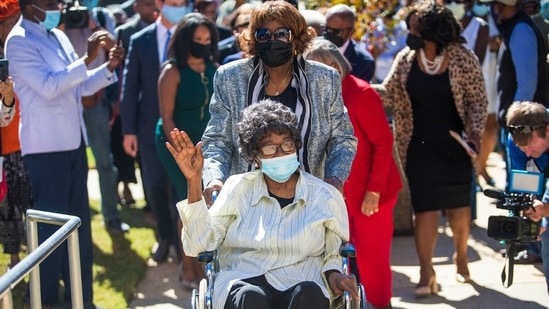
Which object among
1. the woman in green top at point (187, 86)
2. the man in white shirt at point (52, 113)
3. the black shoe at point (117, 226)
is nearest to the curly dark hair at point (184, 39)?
the woman in green top at point (187, 86)

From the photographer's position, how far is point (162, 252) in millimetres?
7805

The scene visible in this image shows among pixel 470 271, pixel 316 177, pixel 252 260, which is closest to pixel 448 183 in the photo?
pixel 470 271

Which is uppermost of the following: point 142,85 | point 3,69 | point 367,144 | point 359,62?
point 3,69

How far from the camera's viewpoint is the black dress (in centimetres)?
657

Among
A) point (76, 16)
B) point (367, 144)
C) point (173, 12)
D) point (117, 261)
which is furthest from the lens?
point (173, 12)

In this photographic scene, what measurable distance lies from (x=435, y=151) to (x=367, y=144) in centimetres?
89

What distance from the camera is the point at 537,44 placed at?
730 cm

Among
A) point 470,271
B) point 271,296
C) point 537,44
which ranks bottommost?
point 470,271

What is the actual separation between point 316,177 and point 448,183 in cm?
209

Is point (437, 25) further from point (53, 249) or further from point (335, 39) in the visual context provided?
point (53, 249)

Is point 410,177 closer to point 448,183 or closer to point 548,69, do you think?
point 448,183

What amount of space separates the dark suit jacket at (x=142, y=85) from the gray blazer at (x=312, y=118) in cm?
282

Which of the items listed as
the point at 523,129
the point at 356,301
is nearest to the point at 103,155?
the point at 523,129

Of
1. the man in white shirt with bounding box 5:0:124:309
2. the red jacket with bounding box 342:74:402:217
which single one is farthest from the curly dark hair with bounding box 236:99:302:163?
the man in white shirt with bounding box 5:0:124:309
